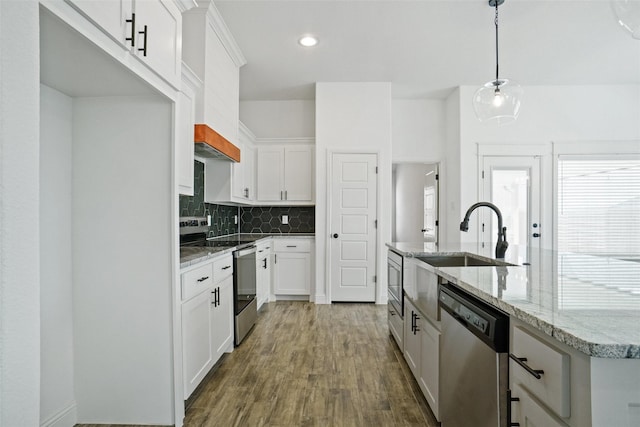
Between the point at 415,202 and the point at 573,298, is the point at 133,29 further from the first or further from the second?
the point at 415,202

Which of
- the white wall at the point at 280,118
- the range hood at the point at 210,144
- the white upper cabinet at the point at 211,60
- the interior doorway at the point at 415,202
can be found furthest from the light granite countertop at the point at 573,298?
the interior doorway at the point at 415,202

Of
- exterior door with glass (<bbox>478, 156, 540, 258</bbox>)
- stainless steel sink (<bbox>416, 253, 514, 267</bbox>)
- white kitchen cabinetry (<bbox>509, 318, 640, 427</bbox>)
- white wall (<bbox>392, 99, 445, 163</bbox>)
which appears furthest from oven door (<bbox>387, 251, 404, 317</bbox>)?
white wall (<bbox>392, 99, 445, 163</bbox>)

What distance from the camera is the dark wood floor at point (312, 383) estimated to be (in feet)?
6.34

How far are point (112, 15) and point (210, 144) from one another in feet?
4.77

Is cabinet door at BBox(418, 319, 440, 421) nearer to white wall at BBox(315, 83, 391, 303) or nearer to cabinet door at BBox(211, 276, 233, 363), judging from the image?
cabinet door at BBox(211, 276, 233, 363)

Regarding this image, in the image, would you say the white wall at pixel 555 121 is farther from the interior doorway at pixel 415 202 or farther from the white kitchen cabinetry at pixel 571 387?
the white kitchen cabinetry at pixel 571 387

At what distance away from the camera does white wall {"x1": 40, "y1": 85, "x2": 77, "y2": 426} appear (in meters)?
1.64

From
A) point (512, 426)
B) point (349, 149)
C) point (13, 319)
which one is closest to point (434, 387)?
point (512, 426)

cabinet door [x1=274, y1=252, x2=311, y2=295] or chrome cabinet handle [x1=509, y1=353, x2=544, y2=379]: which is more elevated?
chrome cabinet handle [x1=509, y1=353, x2=544, y2=379]

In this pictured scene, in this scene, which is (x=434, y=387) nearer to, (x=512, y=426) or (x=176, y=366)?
(x=512, y=426)

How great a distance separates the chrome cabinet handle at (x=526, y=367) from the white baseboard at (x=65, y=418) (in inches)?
78.9

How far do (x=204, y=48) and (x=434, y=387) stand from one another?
296cm

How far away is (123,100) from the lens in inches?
A: 71.4

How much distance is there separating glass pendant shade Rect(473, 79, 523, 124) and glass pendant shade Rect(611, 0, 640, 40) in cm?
118
